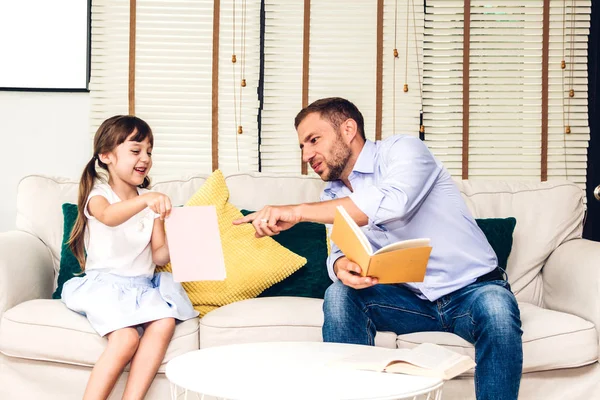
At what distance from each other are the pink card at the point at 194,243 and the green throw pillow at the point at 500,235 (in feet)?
3.51

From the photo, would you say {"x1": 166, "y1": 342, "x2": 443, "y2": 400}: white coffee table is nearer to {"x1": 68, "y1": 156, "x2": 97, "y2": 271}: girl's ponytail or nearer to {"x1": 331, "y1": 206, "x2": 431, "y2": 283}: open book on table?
{"x1": 331, "y1": 206, "x2": 431, "y2": 283}: open book on table

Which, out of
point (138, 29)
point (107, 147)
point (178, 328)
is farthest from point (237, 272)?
point (138, 29)

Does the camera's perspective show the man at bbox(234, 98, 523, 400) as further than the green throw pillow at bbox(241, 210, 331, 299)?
No

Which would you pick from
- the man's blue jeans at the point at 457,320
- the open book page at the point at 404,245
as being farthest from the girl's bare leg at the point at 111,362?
the open book page at the point at 404,245

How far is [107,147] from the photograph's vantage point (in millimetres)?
2205

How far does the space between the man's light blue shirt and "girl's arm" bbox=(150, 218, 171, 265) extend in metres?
0.57

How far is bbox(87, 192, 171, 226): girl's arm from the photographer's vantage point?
1.93 m

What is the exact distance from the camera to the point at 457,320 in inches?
74.6

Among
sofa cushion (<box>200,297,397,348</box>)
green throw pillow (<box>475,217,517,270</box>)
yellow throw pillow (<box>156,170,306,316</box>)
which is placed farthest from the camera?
green throw pillow (<box>475,217,517,270</box>)

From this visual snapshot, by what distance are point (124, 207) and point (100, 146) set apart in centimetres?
29

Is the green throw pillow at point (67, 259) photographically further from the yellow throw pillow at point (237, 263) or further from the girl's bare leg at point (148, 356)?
the girl's bare leg at point (148, 356)

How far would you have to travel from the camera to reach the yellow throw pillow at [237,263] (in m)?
2.30

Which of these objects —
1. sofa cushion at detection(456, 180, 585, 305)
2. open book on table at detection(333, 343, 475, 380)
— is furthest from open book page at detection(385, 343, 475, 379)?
sofa cushion at detection(456, 180, 585, 305)

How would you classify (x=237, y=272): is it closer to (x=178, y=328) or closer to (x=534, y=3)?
(x=178, y=328)
